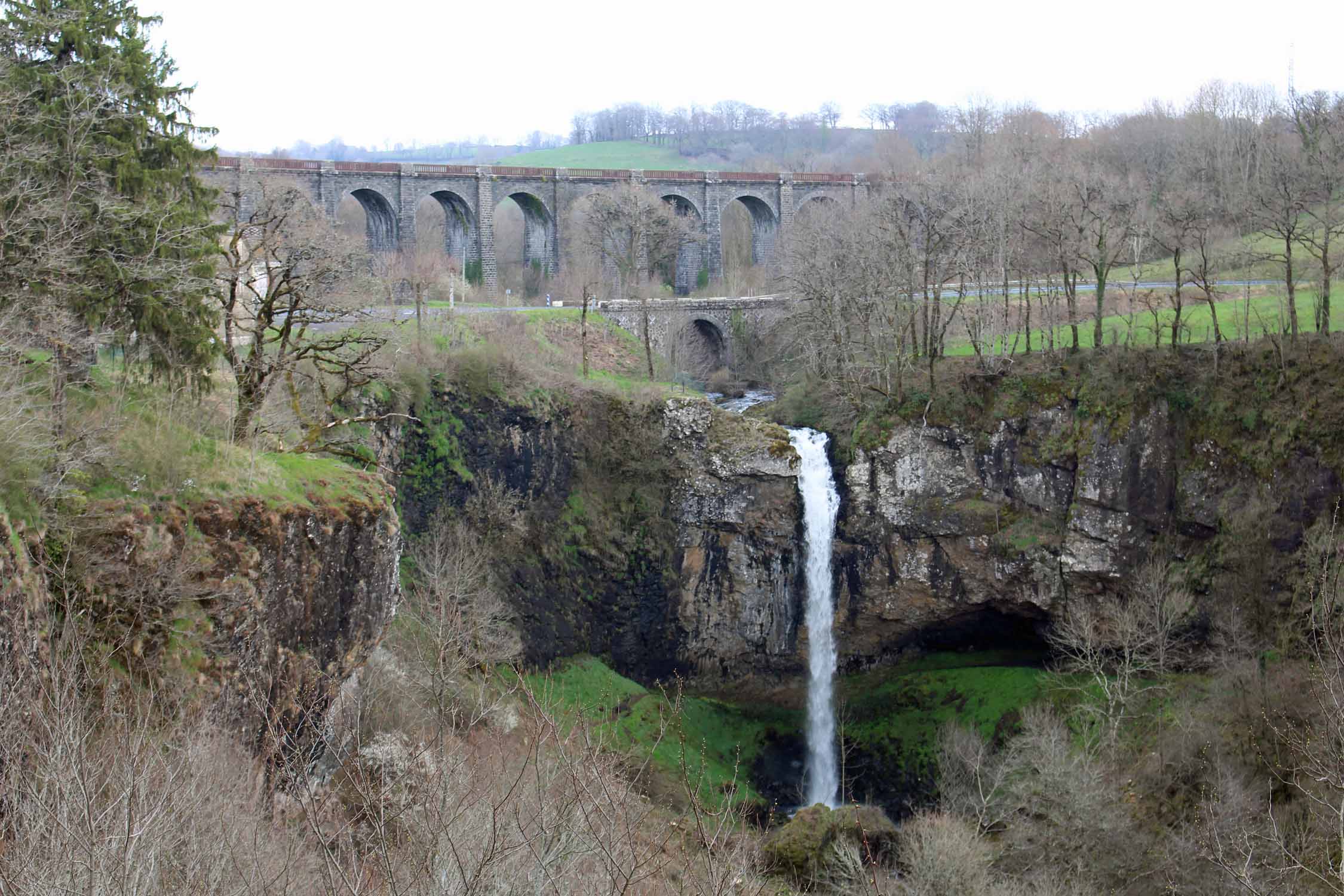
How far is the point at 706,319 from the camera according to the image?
5009cm

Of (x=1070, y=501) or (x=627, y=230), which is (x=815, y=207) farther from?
(x=1070, y=501)

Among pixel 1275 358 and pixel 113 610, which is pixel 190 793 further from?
pixel 1275 358

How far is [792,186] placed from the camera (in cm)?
6412

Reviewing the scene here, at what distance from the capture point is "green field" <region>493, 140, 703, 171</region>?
354 ft

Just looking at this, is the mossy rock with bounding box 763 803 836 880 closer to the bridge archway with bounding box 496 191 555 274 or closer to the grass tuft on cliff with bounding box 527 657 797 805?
the grass tuft on cliff with bounding box 527 657 797 805

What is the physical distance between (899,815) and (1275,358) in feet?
51.7

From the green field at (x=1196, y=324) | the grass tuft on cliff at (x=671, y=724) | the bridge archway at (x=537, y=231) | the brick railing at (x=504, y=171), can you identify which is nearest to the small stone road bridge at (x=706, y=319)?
the bridge archway at (x=537, y=231)

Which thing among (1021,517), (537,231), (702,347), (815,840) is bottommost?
(815,840)

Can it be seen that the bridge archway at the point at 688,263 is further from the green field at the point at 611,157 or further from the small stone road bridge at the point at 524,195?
the green field at the point at 611,157

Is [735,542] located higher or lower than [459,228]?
lower

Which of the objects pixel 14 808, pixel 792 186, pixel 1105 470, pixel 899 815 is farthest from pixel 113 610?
pixel 792 186

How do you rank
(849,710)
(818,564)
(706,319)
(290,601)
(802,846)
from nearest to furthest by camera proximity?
(290,601)
(802,846)
(849,710)
(818,564)
(706,319)

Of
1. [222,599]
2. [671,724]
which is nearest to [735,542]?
[671,724]

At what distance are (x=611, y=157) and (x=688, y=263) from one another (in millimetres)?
54075
